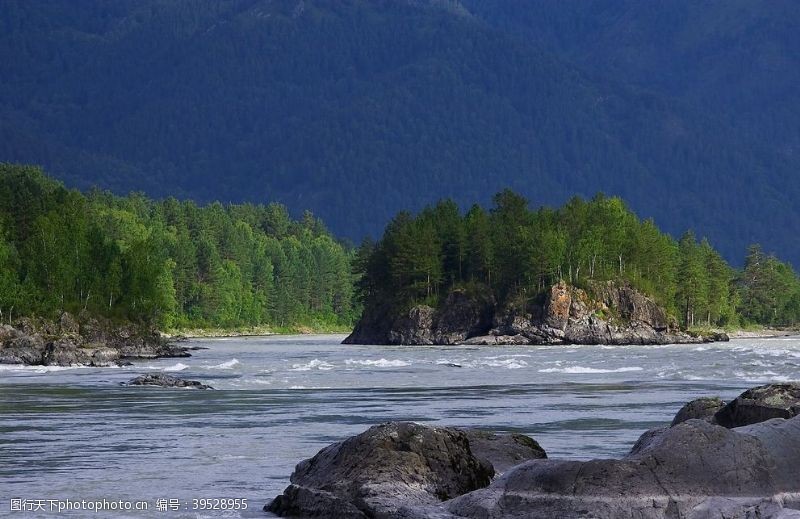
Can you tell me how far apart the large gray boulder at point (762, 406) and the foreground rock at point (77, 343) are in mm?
63285

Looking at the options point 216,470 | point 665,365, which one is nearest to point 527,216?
point 665,365

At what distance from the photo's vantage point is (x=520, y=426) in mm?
39156

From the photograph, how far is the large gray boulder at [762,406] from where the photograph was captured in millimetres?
28219

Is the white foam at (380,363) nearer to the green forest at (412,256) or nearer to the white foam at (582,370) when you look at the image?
the white foam at (582,370)

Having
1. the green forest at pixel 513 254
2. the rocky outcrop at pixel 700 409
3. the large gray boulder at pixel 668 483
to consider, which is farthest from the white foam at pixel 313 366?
the green forest at pixel 513 254

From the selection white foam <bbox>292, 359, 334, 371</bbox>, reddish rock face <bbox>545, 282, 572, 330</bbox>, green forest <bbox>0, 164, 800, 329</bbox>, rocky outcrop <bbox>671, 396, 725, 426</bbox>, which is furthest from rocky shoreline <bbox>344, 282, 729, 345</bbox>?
rocky outcrop <bbox>671, 396, 725, 426</bbox>

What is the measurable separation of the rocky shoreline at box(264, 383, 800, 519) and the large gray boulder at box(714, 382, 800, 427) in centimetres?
522

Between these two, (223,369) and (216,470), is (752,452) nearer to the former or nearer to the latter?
(216,470)

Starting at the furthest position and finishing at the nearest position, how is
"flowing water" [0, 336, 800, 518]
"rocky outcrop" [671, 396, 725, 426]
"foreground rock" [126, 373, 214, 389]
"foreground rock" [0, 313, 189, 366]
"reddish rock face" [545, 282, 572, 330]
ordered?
"reddish rock face" [545, 282, 572, 330] → "foreground rock" [0, 313, 189, 366] → "foreground rock" [126, 373, 214, 389] → "rocky outcrop" [671, 396, 725, 426] → "flowing water" [0, 336, 800, 518]

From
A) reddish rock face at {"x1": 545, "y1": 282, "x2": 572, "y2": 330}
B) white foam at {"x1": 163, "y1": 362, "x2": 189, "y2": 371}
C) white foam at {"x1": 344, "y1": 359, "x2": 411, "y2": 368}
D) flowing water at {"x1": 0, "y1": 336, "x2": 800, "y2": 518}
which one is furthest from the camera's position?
reddish rock face at {"x1": 545, "y1": 282, "x2": 572, "y2": 330}

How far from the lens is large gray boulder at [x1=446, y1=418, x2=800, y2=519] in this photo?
20.4 meters

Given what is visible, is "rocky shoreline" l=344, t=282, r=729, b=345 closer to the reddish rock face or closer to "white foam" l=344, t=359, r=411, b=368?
the reddish rock face

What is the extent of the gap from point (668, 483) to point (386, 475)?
4798 millimetres

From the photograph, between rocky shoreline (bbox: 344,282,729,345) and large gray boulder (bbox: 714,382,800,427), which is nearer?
large gray boulder (bbox: 714,382,800,427)
